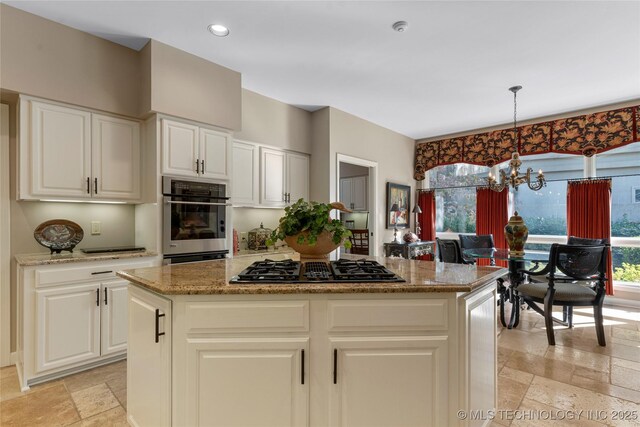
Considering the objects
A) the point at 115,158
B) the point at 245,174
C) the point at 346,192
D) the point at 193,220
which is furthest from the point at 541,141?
the point at 115,158

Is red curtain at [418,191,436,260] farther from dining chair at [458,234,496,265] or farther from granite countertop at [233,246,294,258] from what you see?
granite countertop at [233,246,294,258]

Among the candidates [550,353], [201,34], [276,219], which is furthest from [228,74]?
[550,353]

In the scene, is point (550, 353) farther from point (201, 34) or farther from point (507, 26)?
point (201, 34)

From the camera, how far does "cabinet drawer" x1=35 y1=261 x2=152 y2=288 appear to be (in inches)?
93.7

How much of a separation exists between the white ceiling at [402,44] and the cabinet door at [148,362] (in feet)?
6.98

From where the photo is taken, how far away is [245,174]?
3885 millimetres

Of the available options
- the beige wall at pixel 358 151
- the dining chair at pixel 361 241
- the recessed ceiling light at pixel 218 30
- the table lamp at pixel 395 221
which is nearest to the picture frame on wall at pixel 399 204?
the table lamp at pixel 395 221

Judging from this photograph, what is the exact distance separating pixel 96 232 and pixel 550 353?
4.23 metres

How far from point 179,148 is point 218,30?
107 centimetres

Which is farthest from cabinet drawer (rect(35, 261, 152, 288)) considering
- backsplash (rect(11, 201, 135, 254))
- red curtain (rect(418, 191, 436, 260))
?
red curtain (rect(418, 191, 436, 260))

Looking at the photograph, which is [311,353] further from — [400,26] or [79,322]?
[400,26]

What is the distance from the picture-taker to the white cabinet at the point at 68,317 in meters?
2.36

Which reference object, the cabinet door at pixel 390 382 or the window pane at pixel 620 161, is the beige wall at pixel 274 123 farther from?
the window pane at pixel 620 161

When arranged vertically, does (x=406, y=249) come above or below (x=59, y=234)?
below
